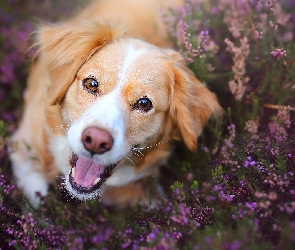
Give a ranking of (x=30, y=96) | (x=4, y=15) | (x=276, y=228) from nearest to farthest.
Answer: (x=276, y=228)
(x=30, y=96)
(x=4, y=15)

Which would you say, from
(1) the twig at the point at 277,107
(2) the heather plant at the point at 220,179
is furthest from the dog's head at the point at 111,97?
(1) the twig at the point at 277,107

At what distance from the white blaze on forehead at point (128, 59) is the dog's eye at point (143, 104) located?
0.17m

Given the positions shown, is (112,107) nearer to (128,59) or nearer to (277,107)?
(128,59)

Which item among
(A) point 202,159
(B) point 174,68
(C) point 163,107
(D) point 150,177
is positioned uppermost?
(B) point 174,68

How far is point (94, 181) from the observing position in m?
2.46

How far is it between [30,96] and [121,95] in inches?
55.0

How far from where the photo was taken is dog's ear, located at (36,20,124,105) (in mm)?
2518

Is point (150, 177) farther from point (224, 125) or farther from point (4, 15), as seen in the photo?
point (4, 15)

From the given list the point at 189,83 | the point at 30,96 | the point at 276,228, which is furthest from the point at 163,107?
the point at 30,96

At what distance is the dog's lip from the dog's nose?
0.34 meters

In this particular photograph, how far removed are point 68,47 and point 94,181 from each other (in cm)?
95

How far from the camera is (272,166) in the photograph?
205 cm

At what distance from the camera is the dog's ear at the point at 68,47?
8.26 feet

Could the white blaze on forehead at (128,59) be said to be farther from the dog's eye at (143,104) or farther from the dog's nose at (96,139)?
the dog's nose at (96,139)
